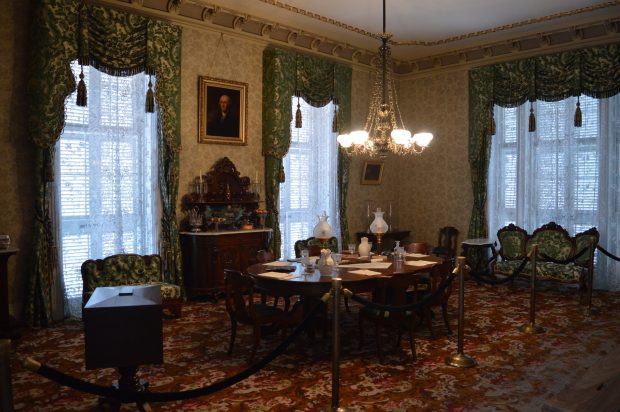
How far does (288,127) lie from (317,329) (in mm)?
3614

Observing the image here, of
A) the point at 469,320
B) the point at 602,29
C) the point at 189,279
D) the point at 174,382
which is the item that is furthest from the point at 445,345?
the point at 602,29

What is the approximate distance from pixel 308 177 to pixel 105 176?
11.2 ft

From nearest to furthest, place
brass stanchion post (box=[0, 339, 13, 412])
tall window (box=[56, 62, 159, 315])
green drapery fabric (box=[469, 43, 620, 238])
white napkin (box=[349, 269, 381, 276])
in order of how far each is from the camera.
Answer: brass stanchion post (box=[0, 339, 13, 412]) < white napkin (box=[349, 269, 381, 276]) < tall window (box=[56, 62, 159, 315]) < green drapery fabric (box=[469, 43, 620, 238])

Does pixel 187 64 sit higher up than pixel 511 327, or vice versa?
pixel 187 64

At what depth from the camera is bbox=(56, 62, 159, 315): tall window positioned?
6.28 metres

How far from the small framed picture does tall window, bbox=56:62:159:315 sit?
410cm

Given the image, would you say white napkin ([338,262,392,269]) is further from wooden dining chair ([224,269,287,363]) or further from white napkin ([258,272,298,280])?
wooden dining chair ([224,269,287,363])

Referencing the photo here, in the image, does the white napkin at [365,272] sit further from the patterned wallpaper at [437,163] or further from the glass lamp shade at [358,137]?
the patterned wallpaper at [437,163]

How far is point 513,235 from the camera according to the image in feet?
27.2

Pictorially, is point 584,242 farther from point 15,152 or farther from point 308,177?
point 15,152

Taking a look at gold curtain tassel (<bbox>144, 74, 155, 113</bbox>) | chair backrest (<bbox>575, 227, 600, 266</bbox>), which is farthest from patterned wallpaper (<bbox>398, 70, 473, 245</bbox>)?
gold curtain tassel (<bbox>144, 74, 155, 113</bbox>)

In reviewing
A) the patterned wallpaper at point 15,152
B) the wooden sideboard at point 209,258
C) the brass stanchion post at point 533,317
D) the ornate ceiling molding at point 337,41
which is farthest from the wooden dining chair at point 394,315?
the ornate ceiling molding at point 337,41

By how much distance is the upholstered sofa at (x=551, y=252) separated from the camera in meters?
7.20

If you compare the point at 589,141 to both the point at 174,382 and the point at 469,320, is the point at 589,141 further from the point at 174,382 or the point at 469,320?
the point at 174,382
